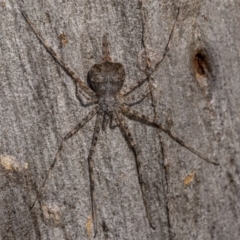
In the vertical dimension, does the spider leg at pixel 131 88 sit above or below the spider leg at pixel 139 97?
above

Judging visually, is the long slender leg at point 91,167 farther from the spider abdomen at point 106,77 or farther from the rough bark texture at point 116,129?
the spider abdomen at point 106,77

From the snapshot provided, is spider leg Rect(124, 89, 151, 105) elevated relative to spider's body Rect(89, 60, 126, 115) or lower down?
lower down

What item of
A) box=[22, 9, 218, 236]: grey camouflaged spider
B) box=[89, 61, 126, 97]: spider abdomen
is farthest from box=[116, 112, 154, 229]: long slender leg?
box=[89, 61, 126, 97]: spider abdomen

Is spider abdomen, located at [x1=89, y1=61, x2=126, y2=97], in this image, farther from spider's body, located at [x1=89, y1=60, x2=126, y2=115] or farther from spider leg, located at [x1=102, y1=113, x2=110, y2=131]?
spider leg, located at [x1=102, y1=113, x2=110, y2=131]

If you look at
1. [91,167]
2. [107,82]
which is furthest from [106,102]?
[91,167]

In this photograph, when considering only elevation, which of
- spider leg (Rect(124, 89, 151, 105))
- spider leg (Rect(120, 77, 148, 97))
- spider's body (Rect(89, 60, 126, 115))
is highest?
spider's body (Rect(89, 60, 126, 115))

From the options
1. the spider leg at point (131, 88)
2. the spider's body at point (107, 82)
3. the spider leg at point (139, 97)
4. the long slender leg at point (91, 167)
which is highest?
the spider's body at point (107, 82)

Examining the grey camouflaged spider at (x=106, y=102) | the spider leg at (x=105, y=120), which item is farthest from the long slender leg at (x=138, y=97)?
the spider leg at (x=105, y=120)
